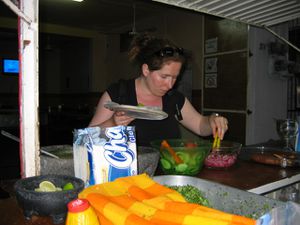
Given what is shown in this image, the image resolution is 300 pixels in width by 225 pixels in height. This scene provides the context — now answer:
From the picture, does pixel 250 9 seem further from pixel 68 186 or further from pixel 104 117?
pixel 68 186

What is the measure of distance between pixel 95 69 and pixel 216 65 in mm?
3383

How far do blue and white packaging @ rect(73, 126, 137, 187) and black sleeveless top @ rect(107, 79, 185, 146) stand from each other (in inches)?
30.8

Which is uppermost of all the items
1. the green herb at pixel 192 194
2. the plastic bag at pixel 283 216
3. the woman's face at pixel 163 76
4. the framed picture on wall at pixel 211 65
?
the framed picture on wall at pixel 211 65

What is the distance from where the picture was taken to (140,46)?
71.4 inches

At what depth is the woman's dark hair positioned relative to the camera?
1.69 meters

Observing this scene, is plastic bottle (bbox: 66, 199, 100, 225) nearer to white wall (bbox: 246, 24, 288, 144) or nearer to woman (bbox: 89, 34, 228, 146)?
woman (bbox: 89, 34, 228, 146)

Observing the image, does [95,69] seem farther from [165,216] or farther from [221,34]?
[165,216]

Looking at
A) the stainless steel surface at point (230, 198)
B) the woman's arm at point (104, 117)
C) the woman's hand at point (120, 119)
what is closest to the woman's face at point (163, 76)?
the woman's arm at point (104, 117)

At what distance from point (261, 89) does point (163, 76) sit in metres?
2.37

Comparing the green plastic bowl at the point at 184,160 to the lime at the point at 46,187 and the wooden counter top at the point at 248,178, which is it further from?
the lime at the point at 46,187

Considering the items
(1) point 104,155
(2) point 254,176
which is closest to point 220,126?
(2) point 254,176

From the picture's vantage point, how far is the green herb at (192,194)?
2.86ft

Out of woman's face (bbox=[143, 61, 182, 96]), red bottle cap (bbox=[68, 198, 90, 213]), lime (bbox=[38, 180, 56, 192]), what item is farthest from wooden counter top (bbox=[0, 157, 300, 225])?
woman's face (bbox=[143, 61, 182, 96])

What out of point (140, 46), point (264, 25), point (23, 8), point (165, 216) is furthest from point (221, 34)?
point (165, 216)
